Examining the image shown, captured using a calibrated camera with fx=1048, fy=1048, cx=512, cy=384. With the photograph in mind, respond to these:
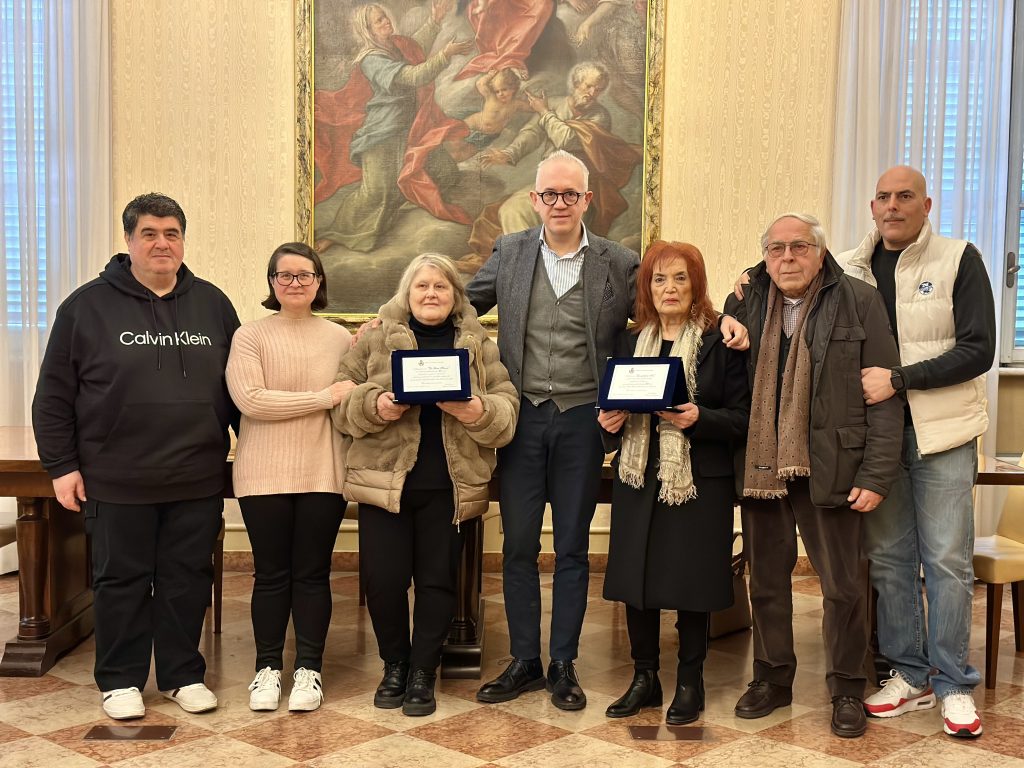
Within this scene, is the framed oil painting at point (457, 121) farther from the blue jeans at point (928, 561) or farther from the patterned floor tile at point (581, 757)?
the patterned floor tile at point (581, 757)

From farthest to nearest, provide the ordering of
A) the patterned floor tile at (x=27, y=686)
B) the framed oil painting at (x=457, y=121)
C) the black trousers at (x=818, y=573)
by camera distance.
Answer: the framed oil painting at (x=457, y=121) < the patterned floor tile at (x=27, y=686) < the black trousers at (x=818, y=573)

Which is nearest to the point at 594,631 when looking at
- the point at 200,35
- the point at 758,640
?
the point at 758,640

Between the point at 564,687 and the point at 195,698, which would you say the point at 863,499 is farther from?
the point at 195,698

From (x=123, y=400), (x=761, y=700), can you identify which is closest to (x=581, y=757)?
(x=761, y=700)

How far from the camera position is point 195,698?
3.47 meters

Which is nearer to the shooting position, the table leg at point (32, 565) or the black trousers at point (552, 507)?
the black trousers at point (552, 507)

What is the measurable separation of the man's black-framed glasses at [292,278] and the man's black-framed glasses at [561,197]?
0.82 meters

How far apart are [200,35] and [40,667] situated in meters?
3.38

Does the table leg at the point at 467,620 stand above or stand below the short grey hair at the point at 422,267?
below

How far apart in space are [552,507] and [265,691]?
1.13 meters

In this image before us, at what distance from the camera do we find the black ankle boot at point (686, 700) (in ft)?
11.0

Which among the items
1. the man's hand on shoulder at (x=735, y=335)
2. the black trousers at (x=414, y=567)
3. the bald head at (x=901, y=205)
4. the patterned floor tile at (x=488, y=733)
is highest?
the bald head at (x=901, y=205)

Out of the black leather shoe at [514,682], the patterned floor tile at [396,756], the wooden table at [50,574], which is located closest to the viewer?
the patterned floor tile at [396,756]

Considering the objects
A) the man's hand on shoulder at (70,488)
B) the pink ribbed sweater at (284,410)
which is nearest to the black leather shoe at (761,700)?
the pink ribbed sweater at (284,410)
